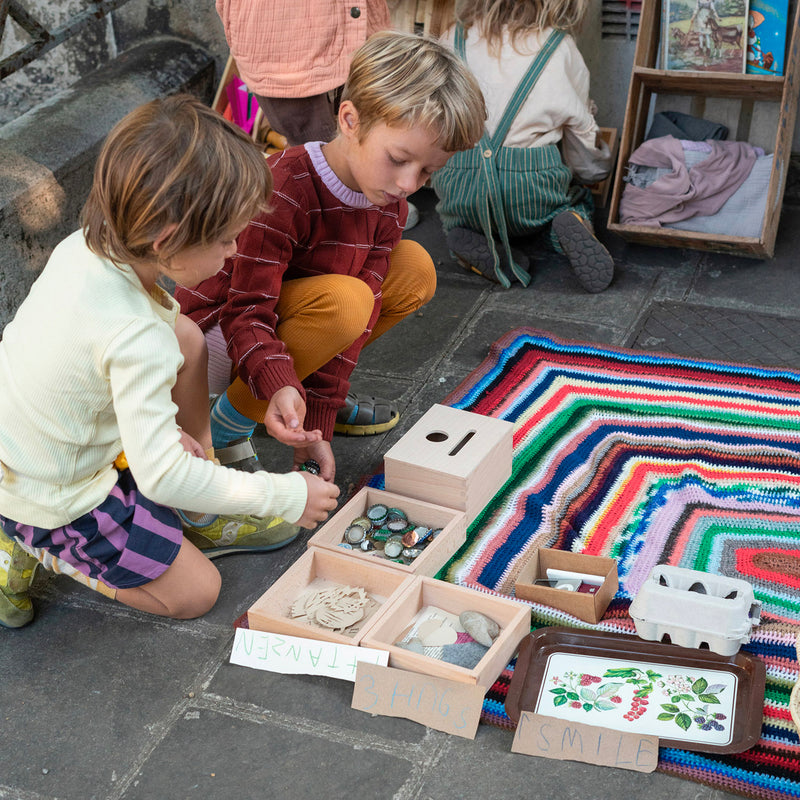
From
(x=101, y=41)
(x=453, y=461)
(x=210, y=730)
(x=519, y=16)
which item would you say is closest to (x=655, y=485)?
(x=453, y=461)

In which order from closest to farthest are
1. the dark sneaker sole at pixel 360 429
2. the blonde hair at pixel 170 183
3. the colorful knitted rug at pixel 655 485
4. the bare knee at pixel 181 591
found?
1. the blonde hair at pixel 170 183
2. the colorful knitted rug at pixel 655 485
3. the bare knee at pixel 181 591
4. the dark sneaker sole at pixel 360 429

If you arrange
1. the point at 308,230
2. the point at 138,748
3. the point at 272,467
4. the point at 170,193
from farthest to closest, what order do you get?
1. the point at 272,467
2. the point at 308,230
3. the point at 138,748
4. the point at 170,193

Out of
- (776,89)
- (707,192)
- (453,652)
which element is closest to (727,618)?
(453,652)

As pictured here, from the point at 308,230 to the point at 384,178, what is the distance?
242 mm

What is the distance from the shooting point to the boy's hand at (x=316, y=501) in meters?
1.68

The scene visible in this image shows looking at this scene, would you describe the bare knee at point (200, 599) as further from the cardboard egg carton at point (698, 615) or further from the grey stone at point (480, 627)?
the cardboard egg carton at point (698, 615)

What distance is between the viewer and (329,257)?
2.12 metres

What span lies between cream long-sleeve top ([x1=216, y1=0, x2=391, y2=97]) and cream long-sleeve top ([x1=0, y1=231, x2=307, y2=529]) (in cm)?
137

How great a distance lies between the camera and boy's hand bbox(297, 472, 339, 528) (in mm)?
1679

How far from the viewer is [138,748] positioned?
1581 millimetres

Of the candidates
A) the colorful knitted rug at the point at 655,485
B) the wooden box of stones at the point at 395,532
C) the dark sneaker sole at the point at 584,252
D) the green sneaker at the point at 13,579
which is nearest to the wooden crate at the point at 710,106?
the dark sneaker sole at the point at 584,252

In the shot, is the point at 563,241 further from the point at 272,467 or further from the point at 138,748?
the point at 138,748

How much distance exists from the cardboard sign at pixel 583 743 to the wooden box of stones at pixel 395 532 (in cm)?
38

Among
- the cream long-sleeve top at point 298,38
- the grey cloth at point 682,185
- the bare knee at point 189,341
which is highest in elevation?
the cream long-sleeve top at point 298,38
